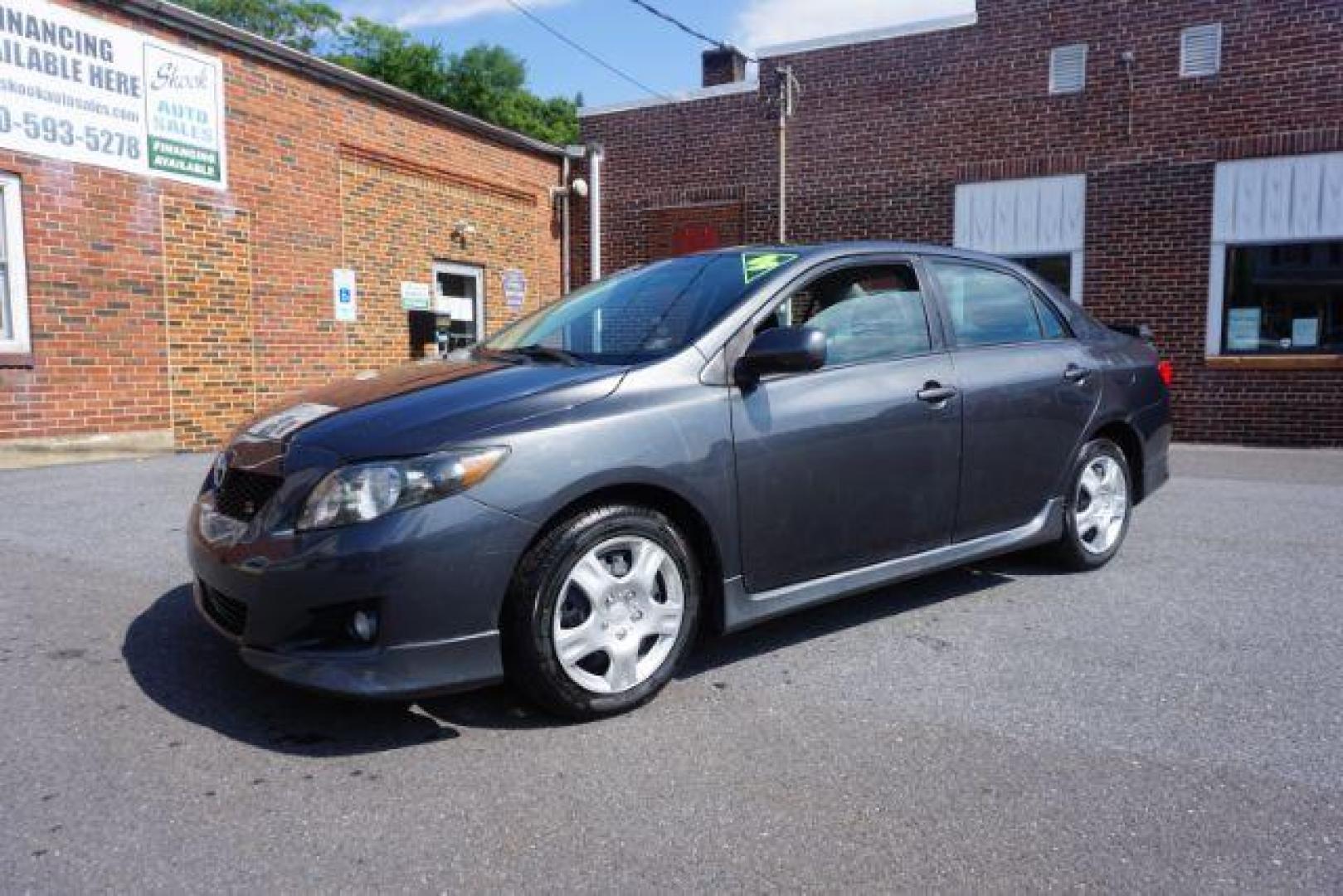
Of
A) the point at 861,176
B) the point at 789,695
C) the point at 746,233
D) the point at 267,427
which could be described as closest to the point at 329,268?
the point at 746,233

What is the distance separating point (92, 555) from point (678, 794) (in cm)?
396

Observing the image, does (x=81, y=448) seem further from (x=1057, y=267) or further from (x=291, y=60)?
(x=1057, y=267)

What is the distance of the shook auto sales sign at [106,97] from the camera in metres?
7.99

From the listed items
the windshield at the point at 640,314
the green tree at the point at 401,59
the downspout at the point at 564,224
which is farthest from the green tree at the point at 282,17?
the windshield at the point at 640,314

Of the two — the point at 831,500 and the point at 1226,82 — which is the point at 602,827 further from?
the point at 1226,82

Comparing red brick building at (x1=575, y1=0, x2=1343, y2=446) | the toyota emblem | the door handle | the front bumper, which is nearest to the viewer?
the front bumper

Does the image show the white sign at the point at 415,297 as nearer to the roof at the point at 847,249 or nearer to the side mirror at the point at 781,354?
the roof at the point at 847,249

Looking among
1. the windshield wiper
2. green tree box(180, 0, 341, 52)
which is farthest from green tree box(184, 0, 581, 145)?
the windshield wiper

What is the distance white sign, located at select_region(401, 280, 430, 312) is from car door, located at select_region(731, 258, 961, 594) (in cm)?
919

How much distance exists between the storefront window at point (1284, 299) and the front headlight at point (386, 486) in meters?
11.4

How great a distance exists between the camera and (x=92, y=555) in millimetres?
5004

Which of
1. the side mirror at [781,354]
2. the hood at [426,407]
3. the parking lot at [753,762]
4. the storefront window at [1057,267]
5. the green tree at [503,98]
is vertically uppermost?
the green tree at [503,98]

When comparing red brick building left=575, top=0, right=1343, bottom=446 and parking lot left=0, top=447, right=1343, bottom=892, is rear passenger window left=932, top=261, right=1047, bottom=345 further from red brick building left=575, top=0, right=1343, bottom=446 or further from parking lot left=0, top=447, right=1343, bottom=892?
red brick building left=575, top=0, right=1343, bottom=446

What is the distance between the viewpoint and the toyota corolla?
2691 mm
